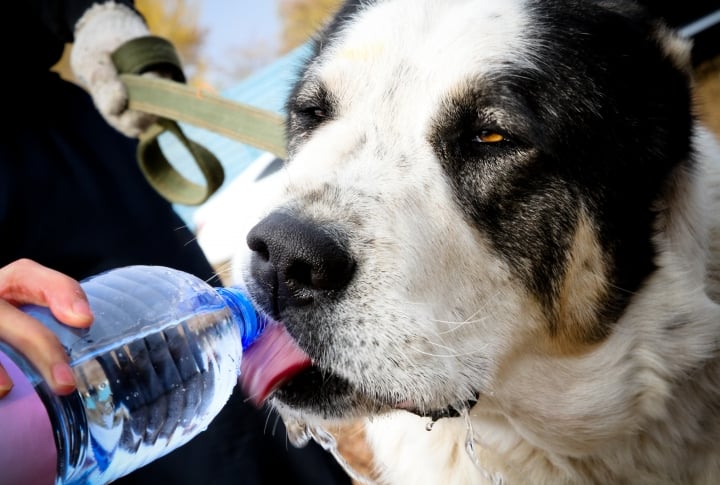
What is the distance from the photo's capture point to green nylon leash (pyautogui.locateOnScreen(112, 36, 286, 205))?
2.87 metres

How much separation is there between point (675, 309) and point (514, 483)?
2.62 feet

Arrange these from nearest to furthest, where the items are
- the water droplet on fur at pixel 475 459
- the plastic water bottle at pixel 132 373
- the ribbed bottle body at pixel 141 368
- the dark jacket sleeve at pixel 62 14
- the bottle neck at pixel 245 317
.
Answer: the plastic water bottle at pixel 132 373 < the ribbed bottle body at pixel 141 368 < the bottle neck at pixel 245 317 < the water droplet on fur at pixel 475 459 < the dark jacket sleeve at pixel 62 14

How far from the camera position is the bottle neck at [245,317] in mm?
1902

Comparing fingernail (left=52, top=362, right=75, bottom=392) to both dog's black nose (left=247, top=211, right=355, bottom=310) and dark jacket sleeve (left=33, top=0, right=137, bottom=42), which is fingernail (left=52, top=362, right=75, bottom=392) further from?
dark jacket sleeve (left=33, top=0, right=137, bottom=42)

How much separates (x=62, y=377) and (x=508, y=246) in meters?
1.24

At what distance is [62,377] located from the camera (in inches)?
48.2

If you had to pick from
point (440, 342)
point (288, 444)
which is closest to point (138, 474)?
point (288, 444)

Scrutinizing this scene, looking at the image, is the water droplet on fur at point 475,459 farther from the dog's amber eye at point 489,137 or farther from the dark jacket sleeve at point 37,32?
the dark jacket sleeve at point 37,32

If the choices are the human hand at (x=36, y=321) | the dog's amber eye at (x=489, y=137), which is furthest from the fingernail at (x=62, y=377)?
the dog's amber eye at (x=489, y=137)

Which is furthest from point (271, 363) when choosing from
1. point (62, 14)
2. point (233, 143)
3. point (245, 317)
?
point (233, 143)

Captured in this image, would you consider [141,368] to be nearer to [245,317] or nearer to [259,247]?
[245,317]

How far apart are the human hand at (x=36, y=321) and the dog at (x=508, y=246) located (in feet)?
1.57

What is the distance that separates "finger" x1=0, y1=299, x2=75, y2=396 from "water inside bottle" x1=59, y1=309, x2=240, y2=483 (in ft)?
0.99

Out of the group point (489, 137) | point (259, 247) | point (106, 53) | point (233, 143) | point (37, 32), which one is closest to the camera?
point (259, 247)
